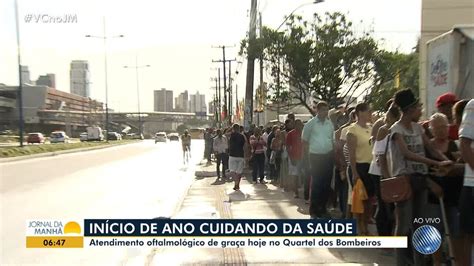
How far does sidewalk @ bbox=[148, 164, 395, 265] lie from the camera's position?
245 inches

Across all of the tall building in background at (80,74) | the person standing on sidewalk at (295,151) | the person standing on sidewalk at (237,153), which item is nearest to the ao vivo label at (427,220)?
the person standing on sidewalk at (295,151)

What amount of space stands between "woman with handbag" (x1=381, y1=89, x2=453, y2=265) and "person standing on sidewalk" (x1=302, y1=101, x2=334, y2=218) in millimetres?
2901

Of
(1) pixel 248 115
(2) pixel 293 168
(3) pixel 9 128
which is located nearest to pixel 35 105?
(3) pixel 9 128

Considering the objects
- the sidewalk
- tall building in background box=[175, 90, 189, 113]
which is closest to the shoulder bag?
the sidewalk

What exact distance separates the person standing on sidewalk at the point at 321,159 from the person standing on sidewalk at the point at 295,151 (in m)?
3.15

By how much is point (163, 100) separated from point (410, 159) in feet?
441

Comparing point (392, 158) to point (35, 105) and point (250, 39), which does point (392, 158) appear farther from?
point (35, 105)

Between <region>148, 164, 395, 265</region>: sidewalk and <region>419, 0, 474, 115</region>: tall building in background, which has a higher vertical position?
<region>419, 0, 474, 115</region>: tall building in background

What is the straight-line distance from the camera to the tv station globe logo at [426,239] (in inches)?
204

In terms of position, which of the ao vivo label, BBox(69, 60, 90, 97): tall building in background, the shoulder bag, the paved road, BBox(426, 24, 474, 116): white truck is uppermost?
BBox(69, 60, 90, 97): tall building in background

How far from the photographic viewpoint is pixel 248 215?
924 centimetres

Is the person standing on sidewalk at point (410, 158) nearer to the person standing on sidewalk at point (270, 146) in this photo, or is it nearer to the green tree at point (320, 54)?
the person standing on sidewalk at point (270, 146)

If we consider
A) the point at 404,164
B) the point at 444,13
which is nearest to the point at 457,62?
the point at 404,164
